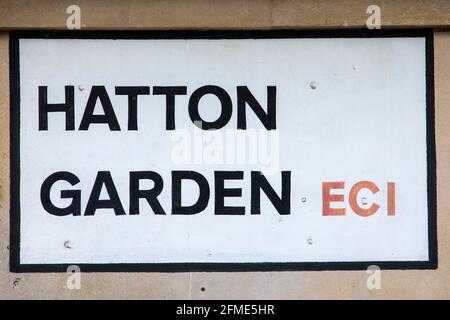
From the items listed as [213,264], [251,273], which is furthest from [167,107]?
[251,273]

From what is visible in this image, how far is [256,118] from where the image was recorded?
3.72 m

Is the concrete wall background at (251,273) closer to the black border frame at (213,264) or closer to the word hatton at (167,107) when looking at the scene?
the black border frame at (213,264)

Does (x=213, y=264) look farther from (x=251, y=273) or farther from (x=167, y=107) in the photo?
(x=167, y=107)

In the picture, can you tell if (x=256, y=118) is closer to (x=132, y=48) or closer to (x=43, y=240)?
(x=132, y=48)

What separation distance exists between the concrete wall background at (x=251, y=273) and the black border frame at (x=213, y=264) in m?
0.03

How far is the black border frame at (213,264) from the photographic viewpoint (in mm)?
3693

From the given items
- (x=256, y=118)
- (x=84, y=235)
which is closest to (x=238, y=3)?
(x=256, y=118)

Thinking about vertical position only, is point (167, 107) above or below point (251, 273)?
above

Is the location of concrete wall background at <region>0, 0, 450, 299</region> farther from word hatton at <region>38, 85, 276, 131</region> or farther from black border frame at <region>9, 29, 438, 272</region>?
word hatton at <region>38, 85, 276, 131</region>

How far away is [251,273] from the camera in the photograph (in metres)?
3.70

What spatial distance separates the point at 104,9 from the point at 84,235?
110 centimetres

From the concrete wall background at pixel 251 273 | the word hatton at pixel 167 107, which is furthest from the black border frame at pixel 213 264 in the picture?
the word hatton at pixel 167 107

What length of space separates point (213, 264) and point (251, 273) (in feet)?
0.63

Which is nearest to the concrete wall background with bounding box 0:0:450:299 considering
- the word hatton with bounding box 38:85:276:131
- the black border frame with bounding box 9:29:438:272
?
the black border frame with bounding box 9:29:438:272
